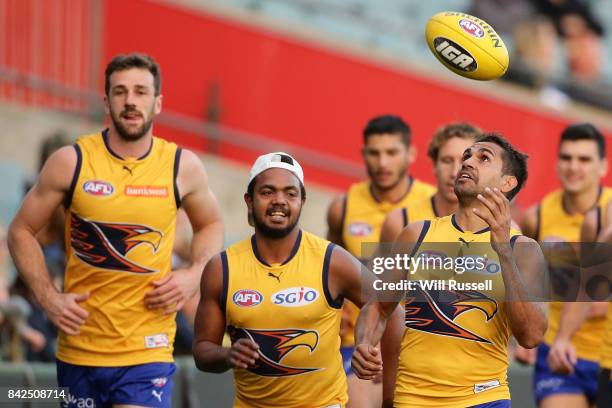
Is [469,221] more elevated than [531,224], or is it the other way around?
[531,224]

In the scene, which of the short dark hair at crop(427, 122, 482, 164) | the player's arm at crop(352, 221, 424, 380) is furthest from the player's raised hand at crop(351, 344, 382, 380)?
the short dark hair at crop(427, 122, 482, 164)

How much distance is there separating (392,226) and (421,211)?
0.88 ft

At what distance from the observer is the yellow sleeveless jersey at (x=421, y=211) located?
9312 millimetres

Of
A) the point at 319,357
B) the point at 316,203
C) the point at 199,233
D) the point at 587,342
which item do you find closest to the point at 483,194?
the point at 319,357

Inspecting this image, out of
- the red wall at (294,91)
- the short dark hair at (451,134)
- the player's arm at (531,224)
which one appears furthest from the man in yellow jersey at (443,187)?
the red wall at (294,91)

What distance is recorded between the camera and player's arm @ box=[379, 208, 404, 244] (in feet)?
30.1

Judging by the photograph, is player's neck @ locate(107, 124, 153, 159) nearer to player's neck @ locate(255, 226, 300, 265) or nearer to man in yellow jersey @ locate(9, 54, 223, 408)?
man in yellow jersey @ locate(9, 54, 223, 408)

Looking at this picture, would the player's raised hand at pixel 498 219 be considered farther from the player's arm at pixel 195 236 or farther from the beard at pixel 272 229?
the player's arm at pixel 195 236

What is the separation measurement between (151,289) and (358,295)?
63.9 inches

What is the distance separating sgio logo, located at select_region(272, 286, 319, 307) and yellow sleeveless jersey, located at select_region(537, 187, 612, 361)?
128 inches

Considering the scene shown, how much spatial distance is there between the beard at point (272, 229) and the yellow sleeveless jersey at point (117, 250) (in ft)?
3.90

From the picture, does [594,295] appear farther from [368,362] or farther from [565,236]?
[368,362]

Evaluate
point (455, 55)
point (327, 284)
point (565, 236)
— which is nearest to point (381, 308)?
point (327, 284)

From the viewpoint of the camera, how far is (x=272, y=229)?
7.51 meters
